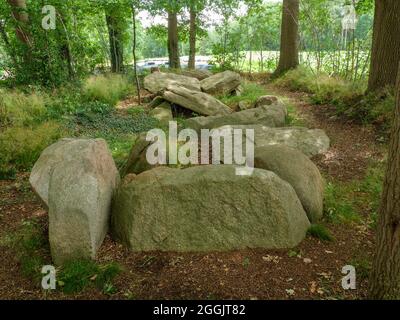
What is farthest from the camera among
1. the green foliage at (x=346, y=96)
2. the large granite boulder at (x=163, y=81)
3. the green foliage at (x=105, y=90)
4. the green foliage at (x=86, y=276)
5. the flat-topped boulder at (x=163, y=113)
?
the large granite boulder at (x=163, y=81)

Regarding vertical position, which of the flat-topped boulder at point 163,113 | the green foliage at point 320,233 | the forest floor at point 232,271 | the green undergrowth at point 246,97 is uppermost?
the green undergrowth at point 246,97

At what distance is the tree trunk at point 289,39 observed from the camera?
1353cm

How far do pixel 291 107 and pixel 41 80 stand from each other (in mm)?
6735

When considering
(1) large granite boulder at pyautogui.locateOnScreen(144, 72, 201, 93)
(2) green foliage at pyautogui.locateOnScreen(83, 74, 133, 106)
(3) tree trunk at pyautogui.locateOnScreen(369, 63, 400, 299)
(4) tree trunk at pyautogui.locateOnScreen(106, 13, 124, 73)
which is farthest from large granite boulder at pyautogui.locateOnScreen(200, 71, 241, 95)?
(3) tree trunk at pyautogui.locateOnScreen(369, 63, 400, 299)

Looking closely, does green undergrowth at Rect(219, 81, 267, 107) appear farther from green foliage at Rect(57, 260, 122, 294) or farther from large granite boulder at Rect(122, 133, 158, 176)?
green foliage at Rect(57, 260, 122, 294)

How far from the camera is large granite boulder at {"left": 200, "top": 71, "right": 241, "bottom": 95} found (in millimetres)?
10930

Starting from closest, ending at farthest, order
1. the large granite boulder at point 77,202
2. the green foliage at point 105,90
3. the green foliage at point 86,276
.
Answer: the green foliage at point 86,276 < the large granite boulder at point 77,202 < the green foliage at point 105,90

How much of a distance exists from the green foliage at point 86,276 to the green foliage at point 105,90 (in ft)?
22.6

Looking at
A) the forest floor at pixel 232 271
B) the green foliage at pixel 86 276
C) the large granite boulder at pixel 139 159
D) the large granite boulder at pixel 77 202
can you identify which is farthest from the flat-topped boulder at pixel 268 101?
the green foliage at pixel 86 276

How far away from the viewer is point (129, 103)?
1060cm

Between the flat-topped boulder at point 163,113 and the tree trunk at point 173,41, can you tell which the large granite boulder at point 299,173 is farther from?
the tree trunk at point 173,41

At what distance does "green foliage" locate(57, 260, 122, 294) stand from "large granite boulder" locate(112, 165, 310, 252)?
1.38ft

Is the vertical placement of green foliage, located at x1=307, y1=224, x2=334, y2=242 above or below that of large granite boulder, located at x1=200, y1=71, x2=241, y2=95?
below
